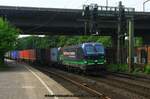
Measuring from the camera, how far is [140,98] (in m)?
19.7

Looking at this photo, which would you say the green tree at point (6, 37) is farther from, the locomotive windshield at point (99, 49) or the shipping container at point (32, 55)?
the shipping container at point (32, 55)

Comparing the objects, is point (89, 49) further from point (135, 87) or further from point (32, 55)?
point (32, 55)

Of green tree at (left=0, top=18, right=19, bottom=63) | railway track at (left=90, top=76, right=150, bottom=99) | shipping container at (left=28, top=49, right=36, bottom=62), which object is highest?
green tree at (left=0, top=18, right=19, bottom=63)

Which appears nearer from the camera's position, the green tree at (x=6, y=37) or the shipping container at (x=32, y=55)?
the green tree at (x=6, y=37)

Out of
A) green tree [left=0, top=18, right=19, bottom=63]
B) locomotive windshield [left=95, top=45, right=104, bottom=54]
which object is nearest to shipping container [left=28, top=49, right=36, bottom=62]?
green tree [left=0, top=18, right=19, bottom=63]

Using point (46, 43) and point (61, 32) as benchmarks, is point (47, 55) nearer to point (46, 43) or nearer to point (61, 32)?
point (61, 32)

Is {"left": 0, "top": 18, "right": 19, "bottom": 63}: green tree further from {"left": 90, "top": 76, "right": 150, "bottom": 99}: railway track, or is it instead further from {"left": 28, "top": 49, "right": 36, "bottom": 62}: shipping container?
{"left": 28, "top": 49, "right": 36, "bottom": 62}: shipping container

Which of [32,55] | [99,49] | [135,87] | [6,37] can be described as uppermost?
[6,37]

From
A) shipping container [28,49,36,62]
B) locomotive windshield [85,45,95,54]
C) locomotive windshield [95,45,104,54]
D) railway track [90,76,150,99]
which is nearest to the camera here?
railway track [90,76,150,99]

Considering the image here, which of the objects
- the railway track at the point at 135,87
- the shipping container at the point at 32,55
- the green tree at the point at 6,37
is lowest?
the railway track at the point at 135,87

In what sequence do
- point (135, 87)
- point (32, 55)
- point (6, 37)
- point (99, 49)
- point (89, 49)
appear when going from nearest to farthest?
point (135, 87) < point (89, 49) < point (99, 49) < point (6, 37) < point (32, 55)

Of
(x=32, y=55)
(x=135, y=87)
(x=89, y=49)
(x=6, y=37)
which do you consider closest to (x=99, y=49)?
Result: (x=89, y=49)

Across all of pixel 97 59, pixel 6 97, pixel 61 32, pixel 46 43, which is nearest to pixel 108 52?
pixel 61 32

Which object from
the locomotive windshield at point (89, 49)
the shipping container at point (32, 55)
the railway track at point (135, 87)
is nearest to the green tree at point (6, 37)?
the locomotive windshield at point (89, 49)
